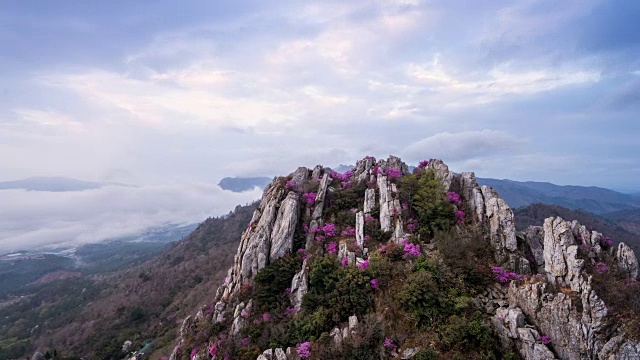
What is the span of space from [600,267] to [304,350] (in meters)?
17.4

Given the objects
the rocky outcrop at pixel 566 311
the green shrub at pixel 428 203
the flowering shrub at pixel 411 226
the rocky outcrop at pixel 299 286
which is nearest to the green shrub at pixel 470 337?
the rocky outcrop at pixel 566 311

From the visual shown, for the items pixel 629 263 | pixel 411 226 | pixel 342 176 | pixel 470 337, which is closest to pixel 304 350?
pixel 470 337

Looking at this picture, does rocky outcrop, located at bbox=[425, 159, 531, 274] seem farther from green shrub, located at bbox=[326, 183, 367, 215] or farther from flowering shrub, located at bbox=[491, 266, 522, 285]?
green shrub, located at bbox=[326, 183, 367, 215]

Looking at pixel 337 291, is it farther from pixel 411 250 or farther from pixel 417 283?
pixel 411 250

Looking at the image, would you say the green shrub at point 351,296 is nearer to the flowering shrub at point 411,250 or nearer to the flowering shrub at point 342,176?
the flowering shrub at point 411,250

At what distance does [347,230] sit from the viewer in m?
27.2

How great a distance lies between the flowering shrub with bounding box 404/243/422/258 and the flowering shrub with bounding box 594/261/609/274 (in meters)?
9.56

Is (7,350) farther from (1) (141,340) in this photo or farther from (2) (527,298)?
(2) (527,298)

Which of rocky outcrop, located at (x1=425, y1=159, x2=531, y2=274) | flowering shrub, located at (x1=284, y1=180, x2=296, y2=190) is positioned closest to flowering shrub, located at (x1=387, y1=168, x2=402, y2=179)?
rocky outcrop, located at (x1=425, y1=159, x2=531, y2=274)

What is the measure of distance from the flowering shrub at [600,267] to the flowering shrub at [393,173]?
17.0 metres

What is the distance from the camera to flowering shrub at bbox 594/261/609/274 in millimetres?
17658

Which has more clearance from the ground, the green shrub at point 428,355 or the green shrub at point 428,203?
the green shrub at point 428,203

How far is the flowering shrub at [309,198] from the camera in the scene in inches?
1208

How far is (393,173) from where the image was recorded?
32906 mm
